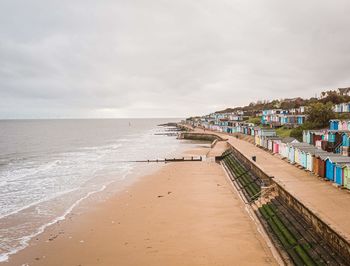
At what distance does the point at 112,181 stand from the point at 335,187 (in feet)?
63.8

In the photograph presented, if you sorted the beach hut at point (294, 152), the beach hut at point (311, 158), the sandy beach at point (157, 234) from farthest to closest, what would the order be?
the beach hut at point (294, 152)
the beach hut at point (311, 158)
the sandy beach at point (157, 234)

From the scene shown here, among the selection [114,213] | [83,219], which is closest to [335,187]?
[114,213]

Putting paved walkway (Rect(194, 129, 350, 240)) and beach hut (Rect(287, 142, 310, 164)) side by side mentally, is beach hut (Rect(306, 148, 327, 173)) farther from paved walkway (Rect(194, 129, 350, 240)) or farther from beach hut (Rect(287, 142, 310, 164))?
beach hut (Rect(287, 142, 310, 164))

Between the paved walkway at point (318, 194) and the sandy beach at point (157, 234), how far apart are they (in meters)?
2.79

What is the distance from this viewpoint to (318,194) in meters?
17.6

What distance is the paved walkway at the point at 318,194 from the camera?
12.9 m

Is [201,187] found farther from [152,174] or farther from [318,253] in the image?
[318,253]

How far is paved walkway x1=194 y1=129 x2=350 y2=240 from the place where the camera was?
12.9 metres

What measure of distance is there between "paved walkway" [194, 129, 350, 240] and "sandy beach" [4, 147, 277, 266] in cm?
279

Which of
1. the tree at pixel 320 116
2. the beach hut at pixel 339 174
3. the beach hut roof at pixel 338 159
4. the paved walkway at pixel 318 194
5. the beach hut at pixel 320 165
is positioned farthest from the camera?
the tree at pixel 320 116

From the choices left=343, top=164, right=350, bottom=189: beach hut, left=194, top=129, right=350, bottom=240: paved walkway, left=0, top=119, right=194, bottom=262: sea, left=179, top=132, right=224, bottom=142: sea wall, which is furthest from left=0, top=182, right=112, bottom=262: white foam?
left=179, top=132, right=224, bottom=142: sea wall

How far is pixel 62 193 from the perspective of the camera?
26516 mm

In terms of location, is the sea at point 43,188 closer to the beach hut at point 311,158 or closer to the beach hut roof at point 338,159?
the beach hut at point 311,158

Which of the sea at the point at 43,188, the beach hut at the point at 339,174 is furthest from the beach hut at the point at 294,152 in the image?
the sea at the point at 43,188
